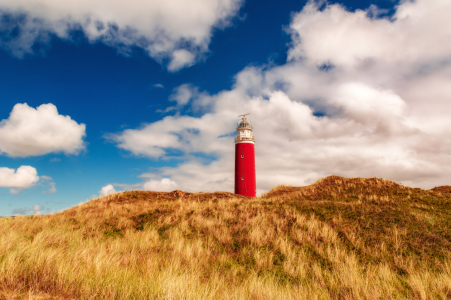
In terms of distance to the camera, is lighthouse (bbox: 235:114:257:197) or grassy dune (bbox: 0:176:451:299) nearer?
grassy dune (bbox: 0:176:451:299)

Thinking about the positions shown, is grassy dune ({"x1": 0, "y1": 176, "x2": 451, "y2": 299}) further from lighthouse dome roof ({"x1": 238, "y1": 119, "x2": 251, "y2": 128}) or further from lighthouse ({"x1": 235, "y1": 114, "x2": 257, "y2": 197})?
lighthouse dome roof ({"x1": 238, "y1": 119, "x2": 251, "y2": 128})

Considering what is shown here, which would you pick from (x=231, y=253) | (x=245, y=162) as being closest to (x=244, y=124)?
(x=245, y=162)

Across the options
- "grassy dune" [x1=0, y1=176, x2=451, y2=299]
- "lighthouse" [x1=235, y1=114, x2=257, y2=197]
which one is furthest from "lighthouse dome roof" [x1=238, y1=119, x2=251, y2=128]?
"grassy dune" [x1=0, y1=176, x2=451, y2=299]

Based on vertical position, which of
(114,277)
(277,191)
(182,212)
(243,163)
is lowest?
(114,277)

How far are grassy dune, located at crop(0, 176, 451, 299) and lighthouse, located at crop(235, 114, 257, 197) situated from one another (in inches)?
616

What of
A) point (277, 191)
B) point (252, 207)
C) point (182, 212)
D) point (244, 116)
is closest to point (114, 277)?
point (182, 212)

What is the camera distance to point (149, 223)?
13367 mm

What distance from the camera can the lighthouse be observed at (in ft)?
105

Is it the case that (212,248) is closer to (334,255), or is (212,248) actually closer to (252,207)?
(334,255)

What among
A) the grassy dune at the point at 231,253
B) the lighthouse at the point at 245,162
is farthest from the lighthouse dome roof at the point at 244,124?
the grassy dune at the point at 231,253

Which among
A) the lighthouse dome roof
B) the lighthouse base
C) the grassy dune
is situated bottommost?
the grassy dune

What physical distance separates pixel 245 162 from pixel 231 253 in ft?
77.4

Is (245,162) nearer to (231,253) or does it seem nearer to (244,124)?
(244,124)

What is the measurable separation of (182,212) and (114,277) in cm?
1091
